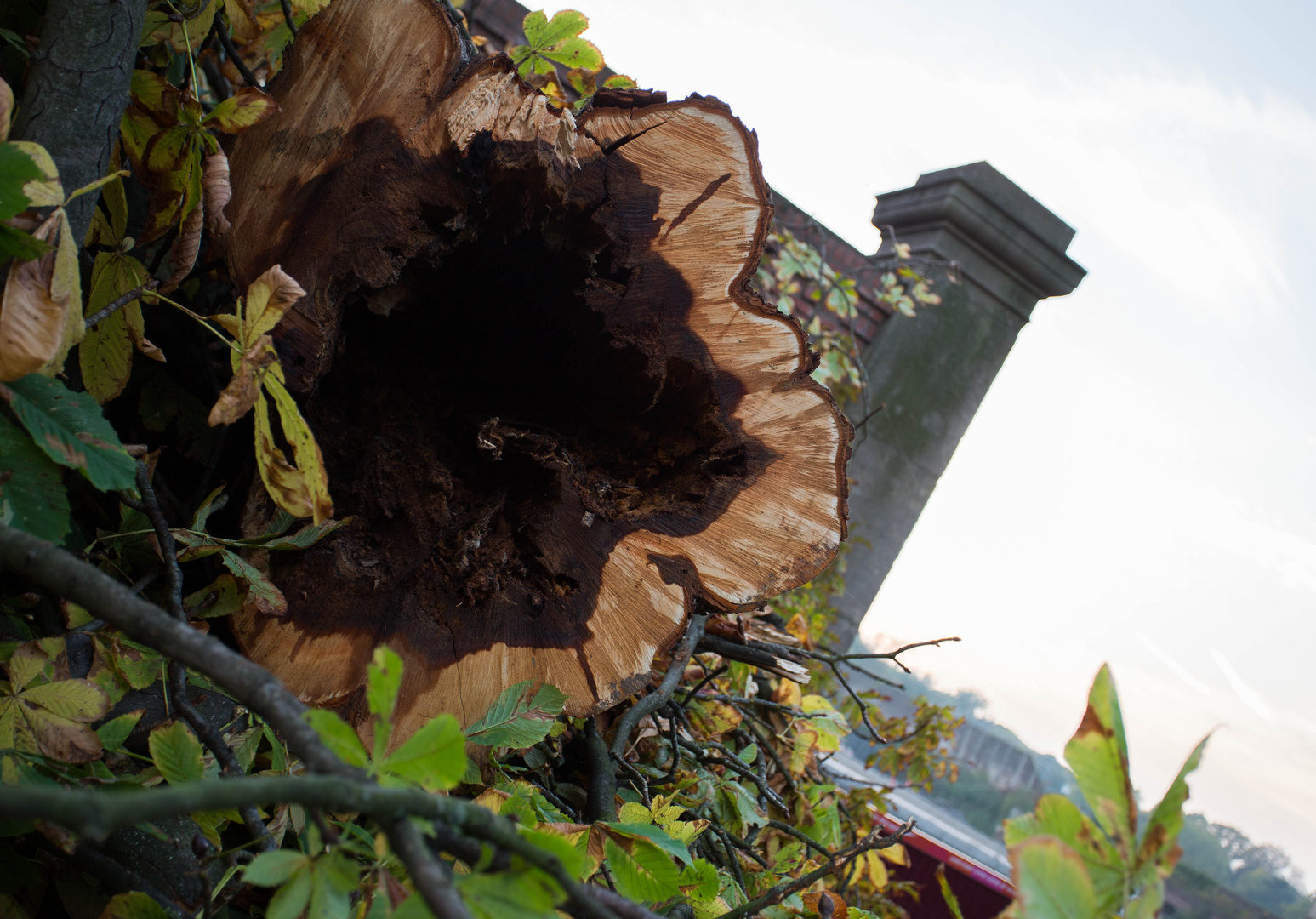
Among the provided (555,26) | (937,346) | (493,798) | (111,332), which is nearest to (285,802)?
(493,798)

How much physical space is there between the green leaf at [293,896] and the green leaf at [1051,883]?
342 millimetres

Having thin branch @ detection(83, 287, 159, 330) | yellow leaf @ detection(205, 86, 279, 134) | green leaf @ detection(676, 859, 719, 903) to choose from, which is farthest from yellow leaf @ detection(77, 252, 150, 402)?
green leaf @ detection(676, 859, 719, 903)

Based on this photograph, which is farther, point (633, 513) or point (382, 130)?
point (633, 513)

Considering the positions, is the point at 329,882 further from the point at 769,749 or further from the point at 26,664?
the point at 769,749

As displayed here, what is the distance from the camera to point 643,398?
3.74 feet

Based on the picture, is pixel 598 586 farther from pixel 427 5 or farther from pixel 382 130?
pixel 427 5

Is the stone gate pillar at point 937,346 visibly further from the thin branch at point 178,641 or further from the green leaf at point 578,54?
the thin branch at point 178,641

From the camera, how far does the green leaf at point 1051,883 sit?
34cm

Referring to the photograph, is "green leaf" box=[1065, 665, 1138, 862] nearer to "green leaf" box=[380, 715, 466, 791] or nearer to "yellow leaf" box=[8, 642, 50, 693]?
"green leaf" box=[380, 715, 466, 791]

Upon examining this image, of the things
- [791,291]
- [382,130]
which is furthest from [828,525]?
[791,291]

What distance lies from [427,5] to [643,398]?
58 centimetres

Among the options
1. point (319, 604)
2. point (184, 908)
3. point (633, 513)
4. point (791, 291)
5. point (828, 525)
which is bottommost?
point (184, 908)

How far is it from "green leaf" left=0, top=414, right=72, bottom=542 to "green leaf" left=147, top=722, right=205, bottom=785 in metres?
0.18

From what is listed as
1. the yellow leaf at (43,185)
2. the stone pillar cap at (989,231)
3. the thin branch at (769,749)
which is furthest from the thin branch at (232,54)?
the stone pillar cap at (989,231)
